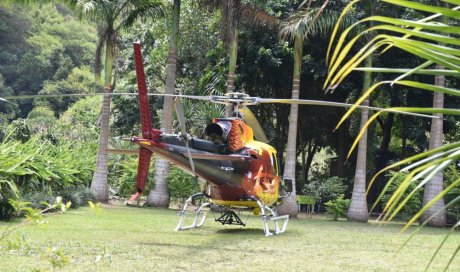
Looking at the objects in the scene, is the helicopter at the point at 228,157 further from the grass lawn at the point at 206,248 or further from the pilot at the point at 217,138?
the grass lawn at the point at 206,248

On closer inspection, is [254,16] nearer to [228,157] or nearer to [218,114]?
[218,114]

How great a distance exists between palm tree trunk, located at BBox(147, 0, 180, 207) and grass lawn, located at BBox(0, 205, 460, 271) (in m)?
4.90

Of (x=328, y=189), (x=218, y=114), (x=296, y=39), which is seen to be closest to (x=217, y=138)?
(x=296, y=39)

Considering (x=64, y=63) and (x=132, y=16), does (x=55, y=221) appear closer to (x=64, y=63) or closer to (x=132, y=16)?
(x=132, y=16)

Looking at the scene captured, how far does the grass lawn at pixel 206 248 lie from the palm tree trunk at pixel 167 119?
16.1ft

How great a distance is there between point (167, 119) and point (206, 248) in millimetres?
8808

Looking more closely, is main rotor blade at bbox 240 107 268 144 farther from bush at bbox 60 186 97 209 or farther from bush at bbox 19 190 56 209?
bush at bbox 60 186 97 209

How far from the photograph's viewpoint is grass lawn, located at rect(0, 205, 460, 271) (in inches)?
303

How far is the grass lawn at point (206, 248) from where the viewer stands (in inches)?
303

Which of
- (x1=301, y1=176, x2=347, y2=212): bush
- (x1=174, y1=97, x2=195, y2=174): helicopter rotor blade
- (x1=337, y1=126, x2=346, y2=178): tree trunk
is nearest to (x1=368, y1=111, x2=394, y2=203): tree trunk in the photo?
(x1=337, y1=126, x2=346, y2=178): tree trunk

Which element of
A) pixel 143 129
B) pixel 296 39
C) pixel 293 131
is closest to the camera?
pixel 143 129

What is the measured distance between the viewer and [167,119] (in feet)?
59.1

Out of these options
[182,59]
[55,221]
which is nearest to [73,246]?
[55,221]

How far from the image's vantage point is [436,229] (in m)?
15.8
